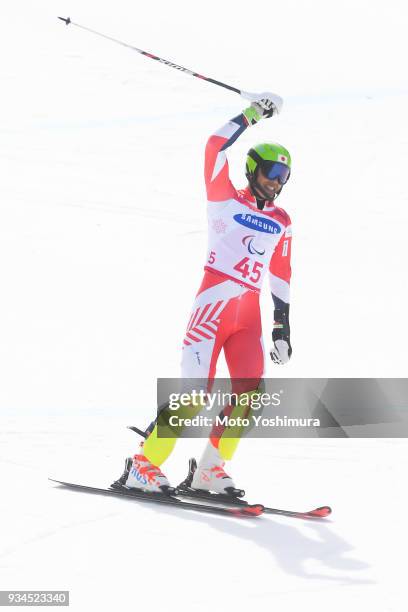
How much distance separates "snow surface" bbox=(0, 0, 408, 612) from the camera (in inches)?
203

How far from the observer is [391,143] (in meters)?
17.1

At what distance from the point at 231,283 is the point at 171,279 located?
5758mm

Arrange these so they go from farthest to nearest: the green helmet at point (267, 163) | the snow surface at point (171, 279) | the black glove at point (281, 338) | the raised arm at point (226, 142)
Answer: the black glove at point (281, 338), the green helmet at point (267, 163), the raised arm at point (226, 142), the snow surface at point (171, 279)

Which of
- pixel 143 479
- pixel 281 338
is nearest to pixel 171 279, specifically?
pixel 281 338

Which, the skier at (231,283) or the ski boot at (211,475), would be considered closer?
the skier at (231,283)

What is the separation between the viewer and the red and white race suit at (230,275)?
641 cm

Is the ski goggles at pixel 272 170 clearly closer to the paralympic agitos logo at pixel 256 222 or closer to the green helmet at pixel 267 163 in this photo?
the green helmet at pixel 267 163

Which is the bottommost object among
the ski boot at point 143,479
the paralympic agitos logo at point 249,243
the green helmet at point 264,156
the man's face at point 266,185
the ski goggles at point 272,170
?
the ski boot at point 143,479

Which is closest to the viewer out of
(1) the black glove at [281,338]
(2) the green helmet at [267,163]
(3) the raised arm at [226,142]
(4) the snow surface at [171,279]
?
(4) the snow surface at [171,279]

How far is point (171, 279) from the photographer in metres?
12.2

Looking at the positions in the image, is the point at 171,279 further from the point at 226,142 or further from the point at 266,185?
the point at 226,142

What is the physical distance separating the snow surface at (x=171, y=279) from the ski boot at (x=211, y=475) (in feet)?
0.70

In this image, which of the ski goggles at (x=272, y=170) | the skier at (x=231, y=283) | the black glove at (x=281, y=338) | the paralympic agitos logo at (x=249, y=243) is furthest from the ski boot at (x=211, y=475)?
the ski goggles at (x=272, y=170)

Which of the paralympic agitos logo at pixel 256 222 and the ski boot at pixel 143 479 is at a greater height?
the paralympic agitos logo at pixel 256 222
